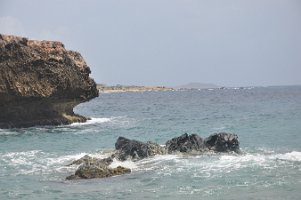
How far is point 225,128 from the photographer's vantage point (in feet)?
146

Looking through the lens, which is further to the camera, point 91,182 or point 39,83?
point 39,83

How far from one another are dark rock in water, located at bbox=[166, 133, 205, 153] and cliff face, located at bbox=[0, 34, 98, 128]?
22110mm

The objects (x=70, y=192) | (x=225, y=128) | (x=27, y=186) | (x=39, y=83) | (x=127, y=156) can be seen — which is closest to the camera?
(x=70, y=192)

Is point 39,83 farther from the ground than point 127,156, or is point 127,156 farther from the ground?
point 39,83

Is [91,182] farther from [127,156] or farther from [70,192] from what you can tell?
[127,156]

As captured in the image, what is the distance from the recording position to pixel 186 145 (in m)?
28.0

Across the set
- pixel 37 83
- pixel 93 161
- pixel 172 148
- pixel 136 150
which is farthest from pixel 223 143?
pixel 37 83

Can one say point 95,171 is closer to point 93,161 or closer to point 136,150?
point 93,161

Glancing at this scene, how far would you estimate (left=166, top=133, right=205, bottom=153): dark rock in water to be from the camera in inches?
1098

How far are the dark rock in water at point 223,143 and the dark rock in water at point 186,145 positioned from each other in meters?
0.55

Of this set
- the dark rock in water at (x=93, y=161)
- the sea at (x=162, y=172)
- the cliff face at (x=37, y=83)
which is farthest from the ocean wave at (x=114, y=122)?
the dark rock in water at (x=93, y=161)

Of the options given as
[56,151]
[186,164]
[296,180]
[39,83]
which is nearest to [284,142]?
[186,164]

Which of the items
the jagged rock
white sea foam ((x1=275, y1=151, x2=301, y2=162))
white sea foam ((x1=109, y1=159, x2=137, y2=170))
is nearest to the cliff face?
white sea foam ((x1=109, y1=159, x2=137, y2=170))

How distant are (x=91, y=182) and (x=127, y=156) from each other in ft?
20.8
